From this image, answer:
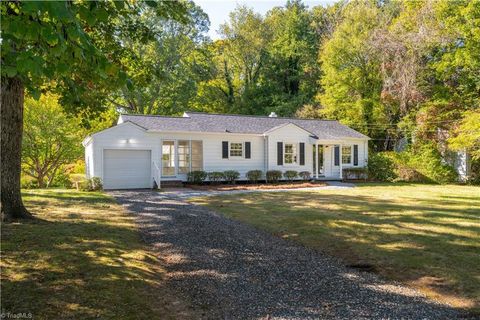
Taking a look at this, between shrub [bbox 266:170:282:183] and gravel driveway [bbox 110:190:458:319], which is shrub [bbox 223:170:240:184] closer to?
shrub [bbox 266:170:282:183]

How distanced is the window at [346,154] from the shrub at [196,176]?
36.1 feet

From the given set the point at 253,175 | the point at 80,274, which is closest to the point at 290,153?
the point at 253,175

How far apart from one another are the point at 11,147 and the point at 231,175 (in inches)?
577

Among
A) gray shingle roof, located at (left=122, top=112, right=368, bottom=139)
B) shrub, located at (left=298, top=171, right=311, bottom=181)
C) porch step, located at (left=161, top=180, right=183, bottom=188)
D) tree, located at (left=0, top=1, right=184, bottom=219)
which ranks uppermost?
gray shingle roof, located at (left=122, top=112, right=368, bottom=139)

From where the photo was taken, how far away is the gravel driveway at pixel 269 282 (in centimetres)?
413

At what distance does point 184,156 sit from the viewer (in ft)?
72.7

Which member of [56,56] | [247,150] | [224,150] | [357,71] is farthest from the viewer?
[357,71]

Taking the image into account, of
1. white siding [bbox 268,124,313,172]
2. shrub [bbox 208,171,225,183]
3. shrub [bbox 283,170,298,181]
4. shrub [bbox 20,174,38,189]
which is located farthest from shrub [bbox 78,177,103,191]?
shrub [bbox 283,170,298,181]

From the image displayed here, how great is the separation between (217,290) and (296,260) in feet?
6.17

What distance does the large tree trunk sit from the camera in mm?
7852

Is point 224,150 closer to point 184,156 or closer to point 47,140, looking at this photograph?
point 184,156

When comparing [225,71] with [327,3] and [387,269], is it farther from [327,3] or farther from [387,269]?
[387,269]

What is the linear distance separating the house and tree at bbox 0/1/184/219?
899cm

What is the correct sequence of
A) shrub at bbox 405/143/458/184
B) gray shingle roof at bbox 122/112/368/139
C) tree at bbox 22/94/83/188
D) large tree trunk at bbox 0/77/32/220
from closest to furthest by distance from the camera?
large tree trunk at bbox 0/77/32/220 < gray shingle roof at bbox 122/112/368/139 < tree at bbox 22/94/83/188 < shrub at bbox 405/143/458/184
